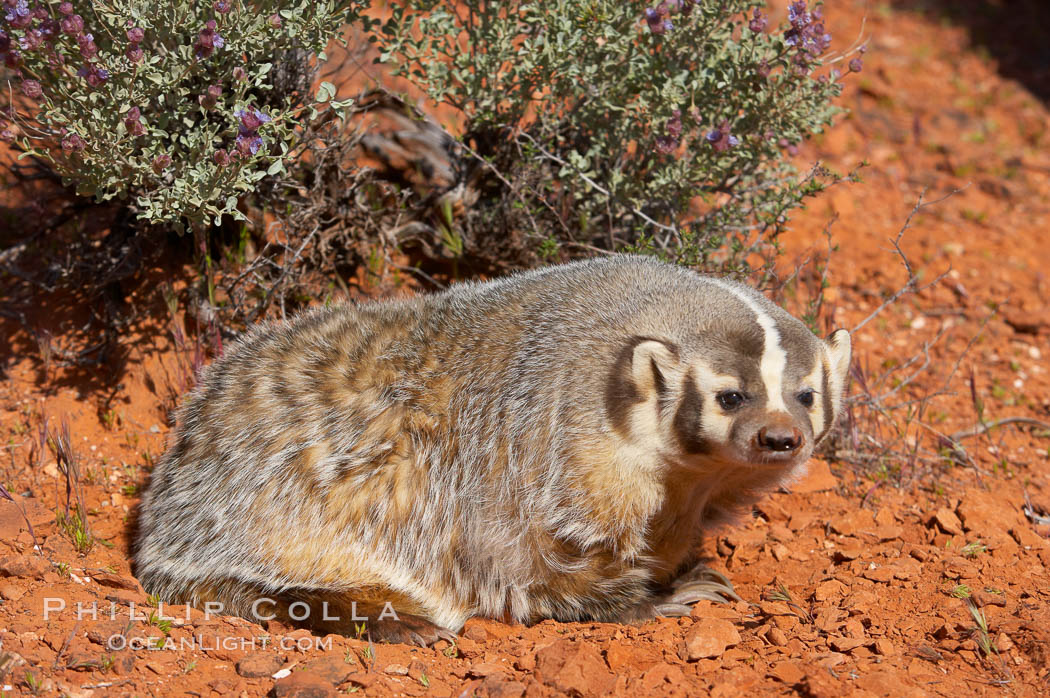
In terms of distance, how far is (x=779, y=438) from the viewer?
2.48 metres

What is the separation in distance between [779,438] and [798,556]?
99cm

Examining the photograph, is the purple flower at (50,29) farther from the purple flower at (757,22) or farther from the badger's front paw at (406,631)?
the purple flower at (757,22)

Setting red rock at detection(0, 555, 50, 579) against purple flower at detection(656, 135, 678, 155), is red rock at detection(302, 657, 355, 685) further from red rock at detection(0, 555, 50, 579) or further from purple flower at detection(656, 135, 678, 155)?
purple flower at detection(656, 135, 678, 155)

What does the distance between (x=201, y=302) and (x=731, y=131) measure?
215cm

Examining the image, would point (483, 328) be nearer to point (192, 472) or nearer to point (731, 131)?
point (192, 472)

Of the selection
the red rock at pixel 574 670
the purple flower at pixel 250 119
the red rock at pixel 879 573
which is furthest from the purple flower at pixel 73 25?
the red rock at pixel 879 573

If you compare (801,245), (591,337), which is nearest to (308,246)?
(591,337)

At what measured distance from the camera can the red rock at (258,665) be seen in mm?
2490

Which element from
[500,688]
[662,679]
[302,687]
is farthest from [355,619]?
[662,679]

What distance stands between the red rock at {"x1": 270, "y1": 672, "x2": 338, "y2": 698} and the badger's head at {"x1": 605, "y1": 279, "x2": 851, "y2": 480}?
102cm

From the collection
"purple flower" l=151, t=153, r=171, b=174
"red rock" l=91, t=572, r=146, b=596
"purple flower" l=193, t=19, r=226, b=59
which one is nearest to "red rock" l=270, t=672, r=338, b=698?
"red rock" l=91, t=572, r=146, b=596

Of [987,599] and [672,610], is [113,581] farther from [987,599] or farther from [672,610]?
[987,599]

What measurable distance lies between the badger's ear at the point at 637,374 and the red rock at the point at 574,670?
0.61m

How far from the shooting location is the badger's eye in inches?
103
